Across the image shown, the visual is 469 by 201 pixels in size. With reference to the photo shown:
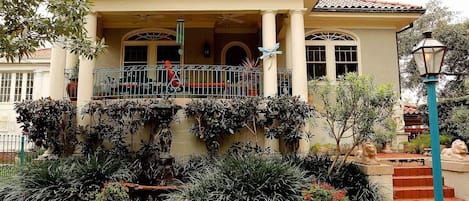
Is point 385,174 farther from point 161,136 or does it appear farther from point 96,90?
point 96,90

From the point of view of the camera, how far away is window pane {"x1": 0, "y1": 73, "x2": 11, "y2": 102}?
1939 cm

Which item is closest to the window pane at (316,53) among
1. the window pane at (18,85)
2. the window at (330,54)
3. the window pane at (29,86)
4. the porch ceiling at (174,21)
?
the window at (330,54)

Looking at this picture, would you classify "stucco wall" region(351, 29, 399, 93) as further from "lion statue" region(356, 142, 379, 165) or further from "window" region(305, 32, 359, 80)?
"lion statue" region(356, 142, 379, 165)

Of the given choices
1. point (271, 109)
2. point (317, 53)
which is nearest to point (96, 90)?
point (271, 109)

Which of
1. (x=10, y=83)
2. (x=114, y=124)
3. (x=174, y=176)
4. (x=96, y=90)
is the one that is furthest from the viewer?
(x=10, y=83)

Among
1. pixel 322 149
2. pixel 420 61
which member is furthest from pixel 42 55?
pixel 420 61

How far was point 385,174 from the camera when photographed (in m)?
7.54

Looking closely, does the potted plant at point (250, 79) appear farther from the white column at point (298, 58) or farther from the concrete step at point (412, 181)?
the concrete step at point (412, 181)

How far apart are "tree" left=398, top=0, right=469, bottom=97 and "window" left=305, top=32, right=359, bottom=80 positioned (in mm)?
7685

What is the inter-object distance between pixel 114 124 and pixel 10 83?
14.1 meters

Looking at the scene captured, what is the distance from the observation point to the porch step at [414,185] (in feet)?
25.0

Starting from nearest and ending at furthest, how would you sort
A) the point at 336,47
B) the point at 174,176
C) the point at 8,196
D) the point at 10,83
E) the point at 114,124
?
the point at 8,196
the point at 174,176
the point at 114,124
the point at 336,47
the point at 10,83

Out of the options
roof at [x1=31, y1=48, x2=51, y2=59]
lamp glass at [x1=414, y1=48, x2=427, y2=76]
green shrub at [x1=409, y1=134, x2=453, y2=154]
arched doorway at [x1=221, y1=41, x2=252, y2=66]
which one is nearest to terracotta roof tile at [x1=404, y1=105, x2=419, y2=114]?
green shrub at [x1=409, y1=134, x2=453, y2=154]

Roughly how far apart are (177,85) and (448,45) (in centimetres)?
1698
